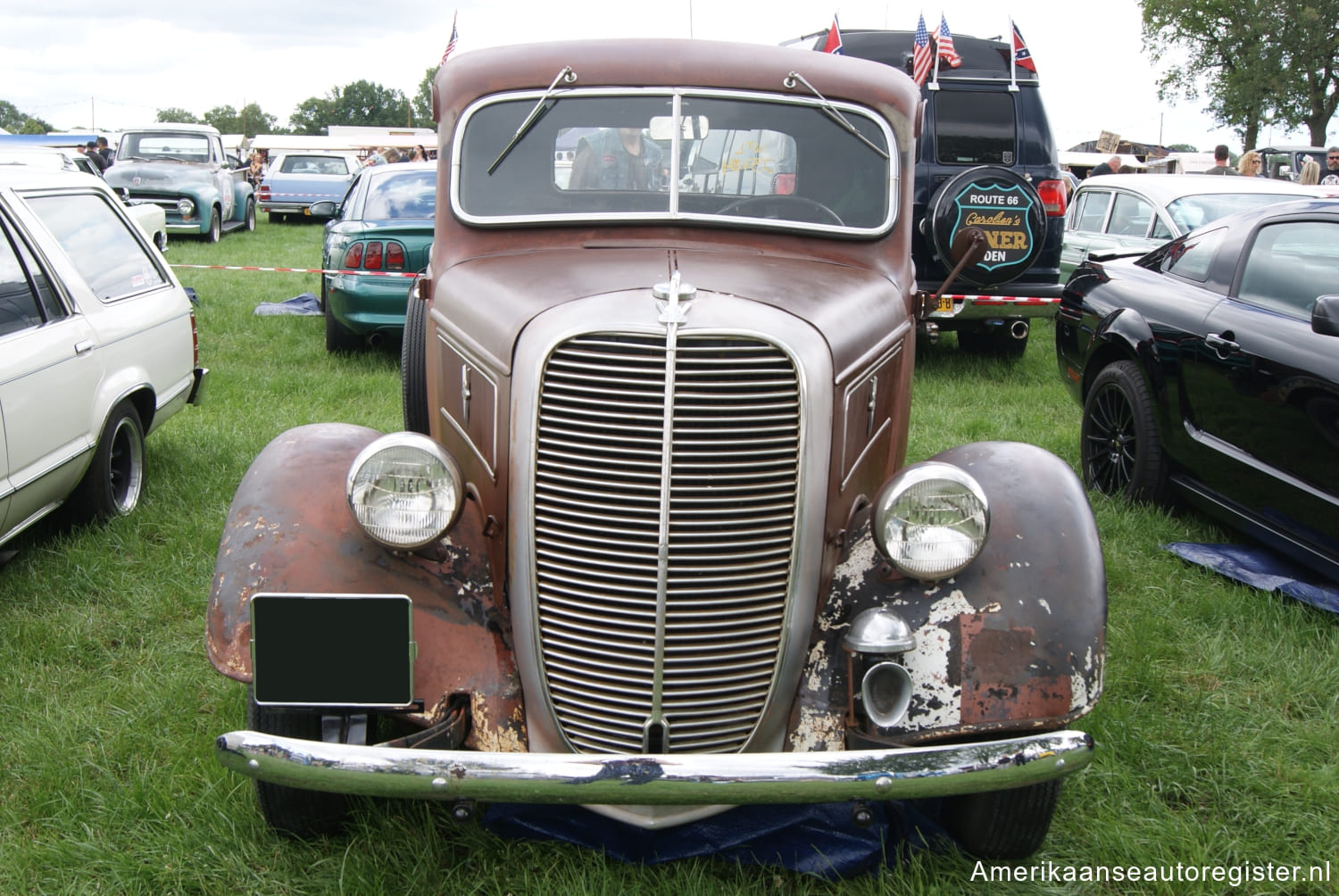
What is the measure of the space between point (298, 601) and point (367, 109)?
345 ft

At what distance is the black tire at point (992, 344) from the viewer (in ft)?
31.8

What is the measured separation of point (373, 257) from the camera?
27.6 ft

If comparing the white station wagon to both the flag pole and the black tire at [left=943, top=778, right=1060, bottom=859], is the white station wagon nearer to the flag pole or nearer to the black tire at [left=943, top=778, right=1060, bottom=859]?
the black tire at [left=943, top=778, right=1060, bottom=859]

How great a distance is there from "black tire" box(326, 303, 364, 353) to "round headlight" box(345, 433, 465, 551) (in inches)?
262

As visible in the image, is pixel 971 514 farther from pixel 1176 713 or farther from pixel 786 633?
pixel 1176 713

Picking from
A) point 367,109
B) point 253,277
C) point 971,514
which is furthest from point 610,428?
Result: point 367,109

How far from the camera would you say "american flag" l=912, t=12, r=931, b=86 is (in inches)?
323

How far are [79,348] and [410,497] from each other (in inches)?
112

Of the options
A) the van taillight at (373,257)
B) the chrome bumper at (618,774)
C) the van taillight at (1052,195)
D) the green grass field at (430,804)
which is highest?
the van taillight at (1052,195)

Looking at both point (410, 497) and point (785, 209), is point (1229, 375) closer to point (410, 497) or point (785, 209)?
point (785, 209)

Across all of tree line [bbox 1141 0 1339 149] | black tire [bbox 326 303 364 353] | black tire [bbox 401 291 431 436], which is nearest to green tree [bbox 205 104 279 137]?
tree line [bbox 1141 0 1339 149]

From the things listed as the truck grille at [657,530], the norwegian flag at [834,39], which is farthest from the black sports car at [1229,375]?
the norwegian flag at [834,39]

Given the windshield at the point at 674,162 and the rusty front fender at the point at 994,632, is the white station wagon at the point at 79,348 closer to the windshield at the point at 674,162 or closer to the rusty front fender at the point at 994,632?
the windshield at the point at 674,162

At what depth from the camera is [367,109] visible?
99000mm
